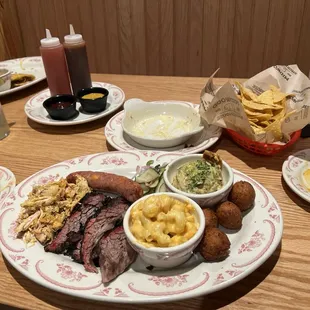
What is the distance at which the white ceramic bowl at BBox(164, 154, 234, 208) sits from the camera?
1035mm

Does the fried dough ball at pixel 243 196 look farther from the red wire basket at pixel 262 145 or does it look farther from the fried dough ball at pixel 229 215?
the red wire basket at pixel 262 145

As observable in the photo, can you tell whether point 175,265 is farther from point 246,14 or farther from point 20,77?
point 246,14

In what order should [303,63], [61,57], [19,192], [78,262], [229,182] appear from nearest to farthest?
[78,262] → [229,182] → [19,192] → [61,57] → [303,63]

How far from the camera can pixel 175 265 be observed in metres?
0.93

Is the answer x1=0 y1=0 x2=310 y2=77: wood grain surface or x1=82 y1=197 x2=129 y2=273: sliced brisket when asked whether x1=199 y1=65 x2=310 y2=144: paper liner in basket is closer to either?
x1=82 y1=197 x2=129 y2=273: sliced brisket

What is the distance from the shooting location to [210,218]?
1.00 m

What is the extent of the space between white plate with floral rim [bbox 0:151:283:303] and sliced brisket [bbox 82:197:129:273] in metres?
0.04

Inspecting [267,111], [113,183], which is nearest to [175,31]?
[267,111]

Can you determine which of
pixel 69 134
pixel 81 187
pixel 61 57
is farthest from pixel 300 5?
pixel 81 187

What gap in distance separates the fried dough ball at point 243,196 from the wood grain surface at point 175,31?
2.64 m

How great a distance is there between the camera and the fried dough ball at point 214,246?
0.91m

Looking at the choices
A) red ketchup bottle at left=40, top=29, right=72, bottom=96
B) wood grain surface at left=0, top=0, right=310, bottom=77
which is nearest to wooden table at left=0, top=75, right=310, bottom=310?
red ketchup bottle at left=40, top=29, right=72, bottom=96

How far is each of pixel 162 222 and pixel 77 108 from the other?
113 cm

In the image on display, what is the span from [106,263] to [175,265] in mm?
186
